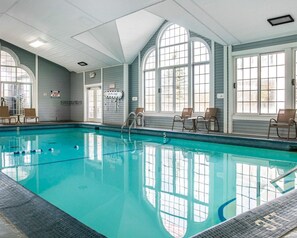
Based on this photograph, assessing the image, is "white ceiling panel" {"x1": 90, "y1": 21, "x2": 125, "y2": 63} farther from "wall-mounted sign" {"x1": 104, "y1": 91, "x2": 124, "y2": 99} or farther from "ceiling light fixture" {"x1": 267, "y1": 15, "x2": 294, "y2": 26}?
"ceiling light fixture" {"x1": 267, "y1": 15, "x2": 294, "y2": 26}

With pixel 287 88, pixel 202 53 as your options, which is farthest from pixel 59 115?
pixel 287 88

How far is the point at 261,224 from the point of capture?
2.07 m

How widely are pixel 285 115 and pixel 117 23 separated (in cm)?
559

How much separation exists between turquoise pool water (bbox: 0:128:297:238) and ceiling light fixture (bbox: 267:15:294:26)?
2.87m

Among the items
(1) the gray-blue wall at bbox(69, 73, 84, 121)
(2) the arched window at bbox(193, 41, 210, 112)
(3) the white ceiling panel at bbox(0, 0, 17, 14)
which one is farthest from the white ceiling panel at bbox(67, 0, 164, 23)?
(1) the gray-blue wall at bbox(69, 73, 84, 121)

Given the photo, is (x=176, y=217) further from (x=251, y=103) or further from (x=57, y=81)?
(x=57, y=81)

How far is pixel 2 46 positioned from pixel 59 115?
3916 mm

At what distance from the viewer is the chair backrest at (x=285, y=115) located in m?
6.58

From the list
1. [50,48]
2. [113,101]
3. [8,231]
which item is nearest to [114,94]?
[113,101]

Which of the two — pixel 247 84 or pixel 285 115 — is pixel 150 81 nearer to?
pixel 247 84

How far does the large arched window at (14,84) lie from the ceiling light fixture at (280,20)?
10155 millimetres

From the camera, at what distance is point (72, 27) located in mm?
8570

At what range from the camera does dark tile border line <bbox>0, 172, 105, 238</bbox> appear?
1.87m

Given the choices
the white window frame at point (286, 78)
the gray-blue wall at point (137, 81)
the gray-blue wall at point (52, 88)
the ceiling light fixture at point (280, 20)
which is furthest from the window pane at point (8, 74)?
the ceiling light fixture at point (280, 20)
